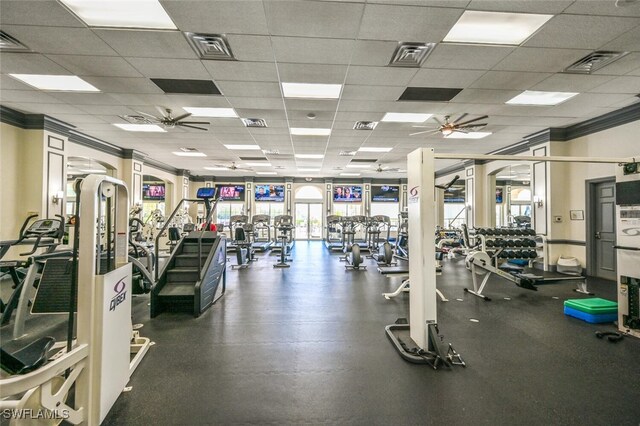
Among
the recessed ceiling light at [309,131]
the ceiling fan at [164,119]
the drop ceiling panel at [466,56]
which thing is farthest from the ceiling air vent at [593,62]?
the ceiling fan at [164,119]

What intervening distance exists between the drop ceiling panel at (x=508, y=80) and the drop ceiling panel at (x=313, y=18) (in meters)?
2.31

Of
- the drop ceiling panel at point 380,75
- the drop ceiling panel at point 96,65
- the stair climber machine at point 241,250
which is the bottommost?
the stair climber machine at point 241,250

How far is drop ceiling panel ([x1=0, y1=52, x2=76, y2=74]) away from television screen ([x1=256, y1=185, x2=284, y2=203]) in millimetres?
10139

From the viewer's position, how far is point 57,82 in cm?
427

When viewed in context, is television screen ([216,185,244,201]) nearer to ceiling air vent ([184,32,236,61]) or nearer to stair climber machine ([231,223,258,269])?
stair climber machine ([231,223,258,269])

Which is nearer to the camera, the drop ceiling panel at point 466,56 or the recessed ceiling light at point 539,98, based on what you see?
the drop ceiling panel at point 466,56

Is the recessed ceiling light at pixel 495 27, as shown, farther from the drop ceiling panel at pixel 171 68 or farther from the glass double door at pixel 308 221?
the glass double door at pixel 308 221

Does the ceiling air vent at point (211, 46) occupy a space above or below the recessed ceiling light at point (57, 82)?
below

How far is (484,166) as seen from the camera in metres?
9.12

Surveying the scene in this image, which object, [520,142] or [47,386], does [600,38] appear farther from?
[47,386]

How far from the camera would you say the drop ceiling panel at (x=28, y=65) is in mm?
3510

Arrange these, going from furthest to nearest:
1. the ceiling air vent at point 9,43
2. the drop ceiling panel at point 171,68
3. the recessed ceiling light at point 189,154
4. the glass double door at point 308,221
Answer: the glass double door at point 308,221 < the recessed ceiling light at point 189,154 < the drop ceiling panel at point 171,68 < the ceiling air vent at point 9,43

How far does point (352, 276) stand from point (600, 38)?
208 inches

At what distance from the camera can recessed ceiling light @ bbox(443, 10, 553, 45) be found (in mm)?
2811
